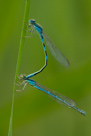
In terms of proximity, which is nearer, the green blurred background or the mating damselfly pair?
the green blurred background

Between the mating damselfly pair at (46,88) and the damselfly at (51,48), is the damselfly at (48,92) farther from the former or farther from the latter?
the damselfly at (51,48)

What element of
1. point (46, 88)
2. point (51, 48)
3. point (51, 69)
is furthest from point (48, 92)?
point (51, 48)

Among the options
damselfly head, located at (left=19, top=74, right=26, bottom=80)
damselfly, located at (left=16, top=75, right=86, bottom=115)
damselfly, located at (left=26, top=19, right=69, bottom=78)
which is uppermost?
damselfly, located at (left=26, top=19, right=69, bottom=78)

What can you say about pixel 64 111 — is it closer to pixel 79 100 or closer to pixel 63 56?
pixel 79 100

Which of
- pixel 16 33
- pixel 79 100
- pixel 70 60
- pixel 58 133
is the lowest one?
pixel 58 133

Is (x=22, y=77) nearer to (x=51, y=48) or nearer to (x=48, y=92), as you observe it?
(x=48, y=92)

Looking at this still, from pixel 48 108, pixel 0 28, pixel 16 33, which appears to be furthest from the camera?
pixel 16 33

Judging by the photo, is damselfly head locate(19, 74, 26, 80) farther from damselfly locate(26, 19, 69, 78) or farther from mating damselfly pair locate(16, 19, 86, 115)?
damselfly locate(26, 19, 69, 78)

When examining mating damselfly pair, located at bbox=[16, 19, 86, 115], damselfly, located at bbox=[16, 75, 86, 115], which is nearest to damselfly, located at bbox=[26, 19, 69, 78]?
mating damselfly pair, located at bbox=[16, 19, 86, 115]

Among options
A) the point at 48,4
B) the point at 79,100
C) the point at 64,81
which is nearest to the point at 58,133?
the point at 79,100
